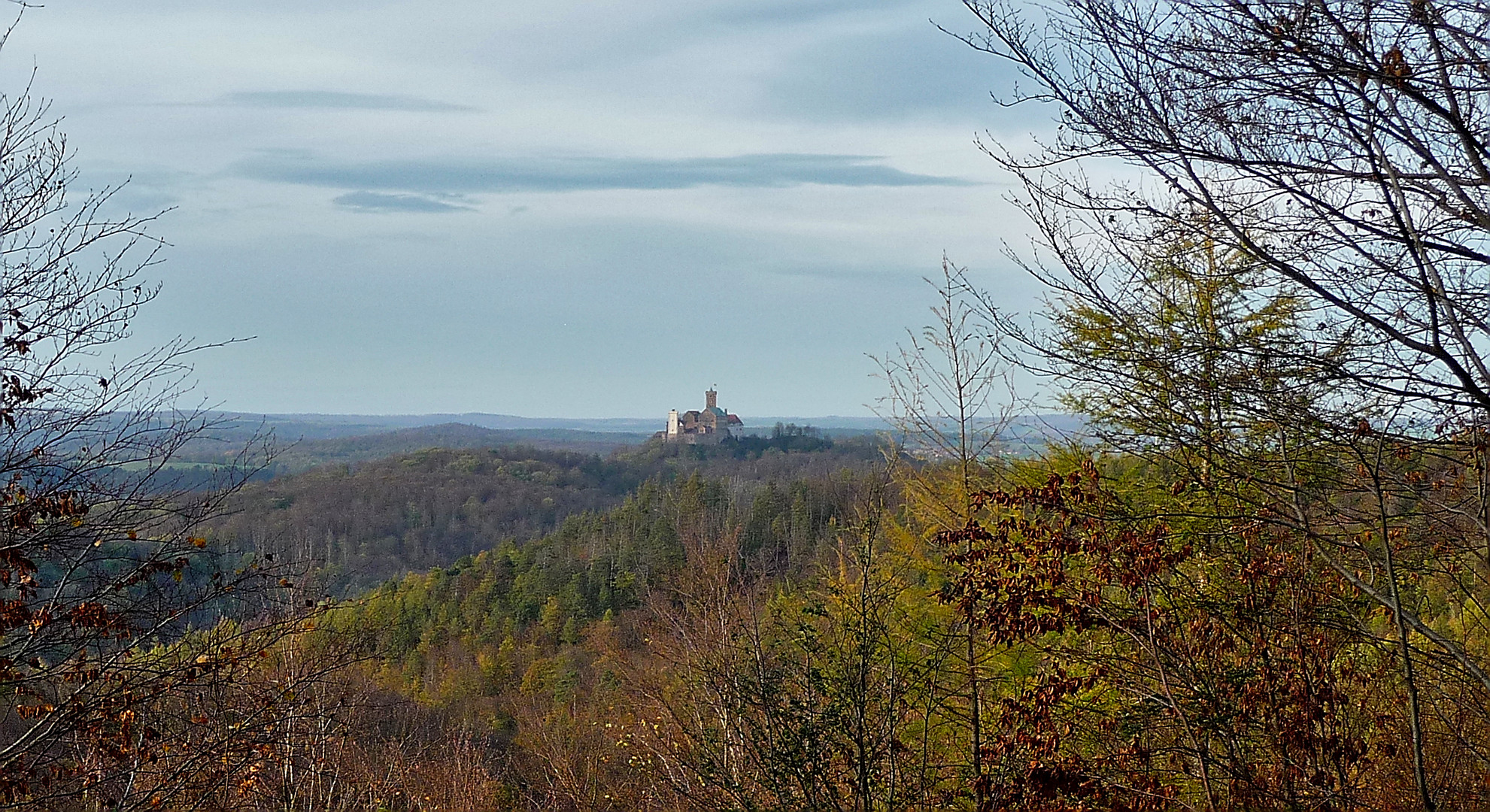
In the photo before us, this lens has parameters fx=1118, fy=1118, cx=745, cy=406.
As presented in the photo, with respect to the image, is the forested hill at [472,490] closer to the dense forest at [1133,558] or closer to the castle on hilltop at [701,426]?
the castle on hilltop at [701,426]

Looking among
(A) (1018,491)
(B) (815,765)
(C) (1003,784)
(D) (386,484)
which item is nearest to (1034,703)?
(C) (1003,784)

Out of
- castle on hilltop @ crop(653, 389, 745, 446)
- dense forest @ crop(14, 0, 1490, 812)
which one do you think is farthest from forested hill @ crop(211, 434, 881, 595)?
dense forest @ crop(14, 0, 1490, 812)

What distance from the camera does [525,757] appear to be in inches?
1296

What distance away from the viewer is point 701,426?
129625 mm

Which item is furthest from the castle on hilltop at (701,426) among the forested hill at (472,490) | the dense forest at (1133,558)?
the dense forest at (1133,558)

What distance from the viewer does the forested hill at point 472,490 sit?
76188 millimetres

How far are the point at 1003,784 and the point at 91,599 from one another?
5.58 meters

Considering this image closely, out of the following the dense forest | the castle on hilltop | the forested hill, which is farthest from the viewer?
the castle on hilltop

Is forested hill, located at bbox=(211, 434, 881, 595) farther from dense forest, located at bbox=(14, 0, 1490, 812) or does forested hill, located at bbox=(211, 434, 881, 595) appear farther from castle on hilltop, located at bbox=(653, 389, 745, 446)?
dense forest, located at bbox=(14, 0, 1490, 812)

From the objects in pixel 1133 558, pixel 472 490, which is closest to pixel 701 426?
pixel 472 490

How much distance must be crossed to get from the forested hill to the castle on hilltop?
340 inches

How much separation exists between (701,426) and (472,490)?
40952mm

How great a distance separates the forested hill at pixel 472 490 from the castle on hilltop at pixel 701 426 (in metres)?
8.64

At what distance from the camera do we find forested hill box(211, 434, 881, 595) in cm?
7619
